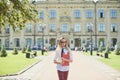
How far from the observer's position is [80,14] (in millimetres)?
85250

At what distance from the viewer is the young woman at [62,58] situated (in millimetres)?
13336

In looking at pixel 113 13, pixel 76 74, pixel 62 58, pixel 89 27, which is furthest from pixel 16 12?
pixel 113 13

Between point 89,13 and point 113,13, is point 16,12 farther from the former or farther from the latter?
point 89,13

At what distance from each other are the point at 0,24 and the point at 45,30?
6365 centimetres

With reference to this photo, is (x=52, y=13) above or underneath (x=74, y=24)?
above

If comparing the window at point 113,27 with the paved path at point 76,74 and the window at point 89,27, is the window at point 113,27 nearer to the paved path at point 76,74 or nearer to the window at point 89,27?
the window at point 89,27

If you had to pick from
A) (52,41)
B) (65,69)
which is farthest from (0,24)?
(52,41)

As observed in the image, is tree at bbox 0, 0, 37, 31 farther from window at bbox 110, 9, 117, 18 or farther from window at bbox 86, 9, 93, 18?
window at bbox 86, 9, 93, 18

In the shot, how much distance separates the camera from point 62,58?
1340cm

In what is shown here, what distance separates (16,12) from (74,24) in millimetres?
64311

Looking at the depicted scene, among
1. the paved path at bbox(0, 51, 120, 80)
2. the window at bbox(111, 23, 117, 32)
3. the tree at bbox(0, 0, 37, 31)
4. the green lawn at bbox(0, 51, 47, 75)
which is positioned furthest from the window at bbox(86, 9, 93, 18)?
the tree at bbox(0, 0, 37, 31)

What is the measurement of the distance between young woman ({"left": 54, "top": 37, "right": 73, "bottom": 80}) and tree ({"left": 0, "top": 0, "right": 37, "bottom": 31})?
7.85m

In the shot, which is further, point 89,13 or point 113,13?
point 89,13

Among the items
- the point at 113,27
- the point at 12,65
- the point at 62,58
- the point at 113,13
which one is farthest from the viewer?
the point at 113,27
